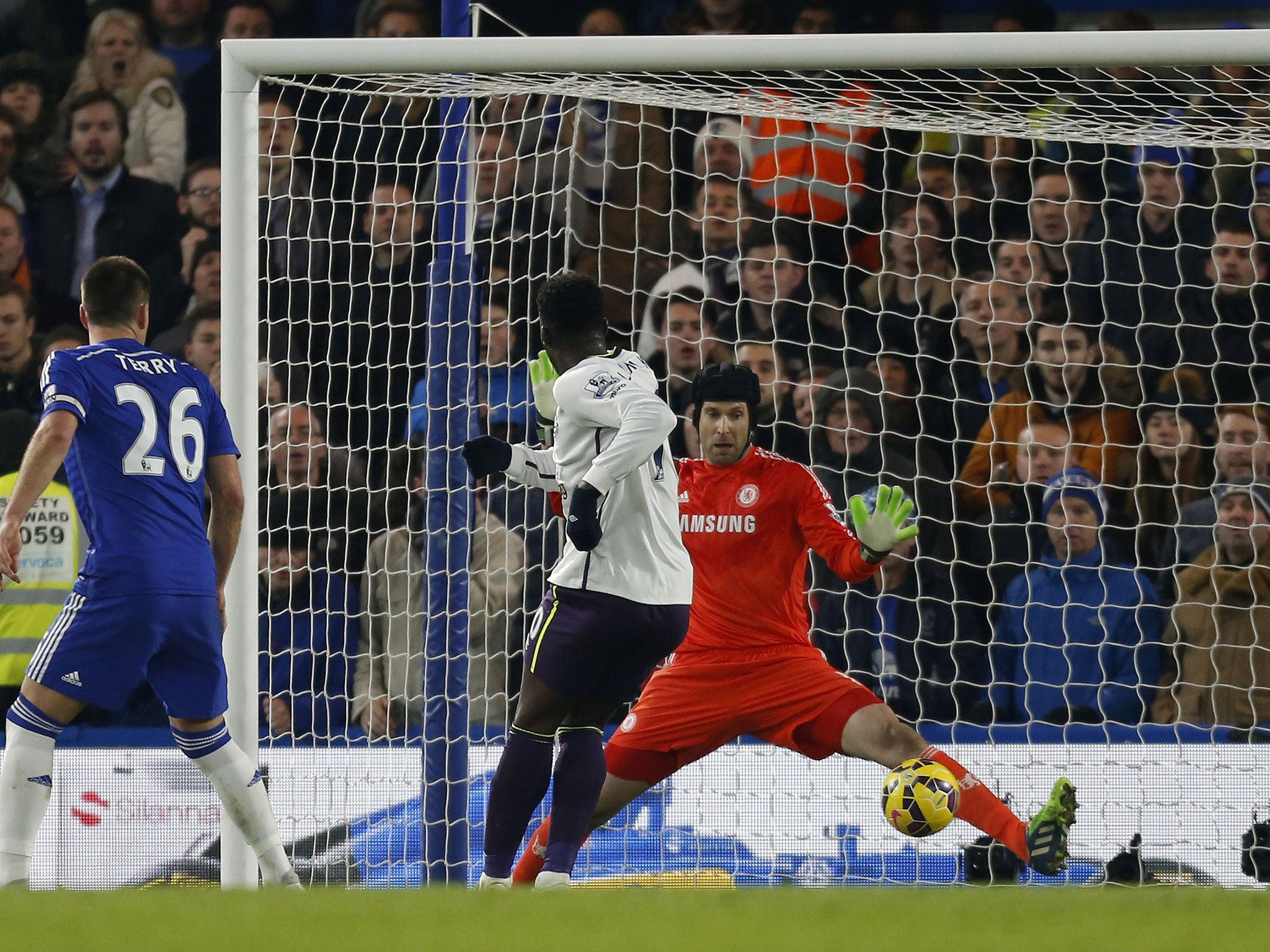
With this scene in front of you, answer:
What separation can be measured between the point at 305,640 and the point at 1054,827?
2953mm

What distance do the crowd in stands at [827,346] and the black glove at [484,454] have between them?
1.33 metres

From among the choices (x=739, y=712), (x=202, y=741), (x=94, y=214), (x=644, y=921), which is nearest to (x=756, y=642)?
(x=739, y=712)

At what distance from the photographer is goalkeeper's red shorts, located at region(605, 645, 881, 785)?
5305mm

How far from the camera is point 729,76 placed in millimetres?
5922

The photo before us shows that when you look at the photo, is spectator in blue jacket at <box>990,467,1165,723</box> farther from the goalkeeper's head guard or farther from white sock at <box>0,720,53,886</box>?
white sock at <box>0,720,53,886</box>

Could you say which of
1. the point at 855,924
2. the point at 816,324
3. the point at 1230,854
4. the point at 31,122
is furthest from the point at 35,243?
→ the point at 855,924

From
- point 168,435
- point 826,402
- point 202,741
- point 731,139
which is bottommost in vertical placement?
point 202,741

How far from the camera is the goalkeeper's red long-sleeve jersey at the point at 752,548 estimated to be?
5426 mm

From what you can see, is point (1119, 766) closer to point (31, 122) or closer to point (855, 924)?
point (855, 924)

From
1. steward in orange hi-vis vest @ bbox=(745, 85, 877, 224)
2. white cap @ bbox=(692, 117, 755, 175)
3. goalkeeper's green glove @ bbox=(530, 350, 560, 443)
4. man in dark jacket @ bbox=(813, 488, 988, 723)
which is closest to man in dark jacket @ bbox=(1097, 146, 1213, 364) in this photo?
steward in orange hi-vis vest @ bbox=(745, 85, 877, 224)

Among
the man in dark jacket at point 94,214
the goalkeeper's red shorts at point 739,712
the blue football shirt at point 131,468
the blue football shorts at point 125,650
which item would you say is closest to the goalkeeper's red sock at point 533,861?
the goalkeeper's red shorts at point 739,712

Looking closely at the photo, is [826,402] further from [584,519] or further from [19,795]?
[19,795]

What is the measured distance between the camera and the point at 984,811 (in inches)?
205

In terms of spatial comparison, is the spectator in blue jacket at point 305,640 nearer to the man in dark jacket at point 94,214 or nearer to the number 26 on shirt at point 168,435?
the number 26 on shirt at point 168,435
